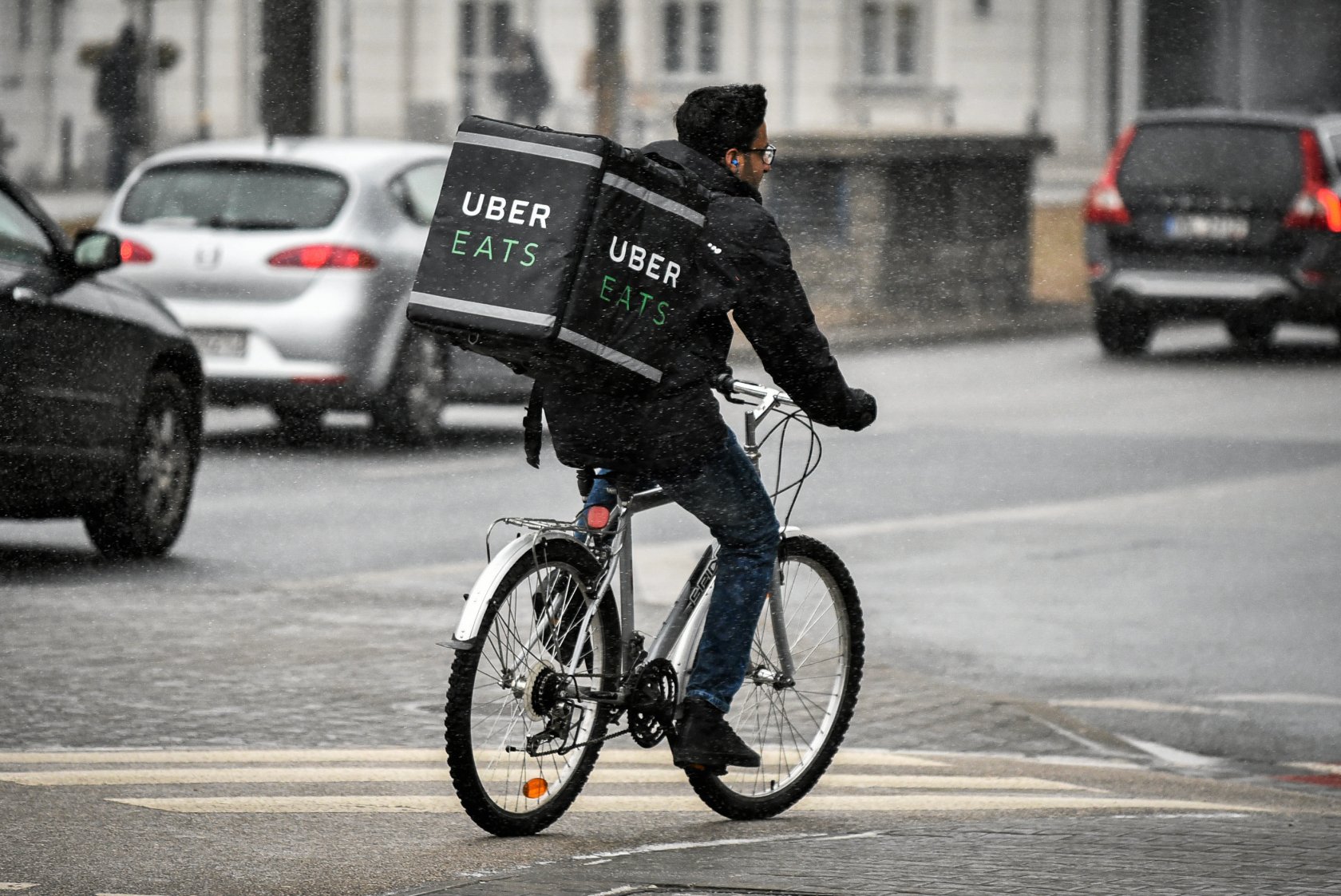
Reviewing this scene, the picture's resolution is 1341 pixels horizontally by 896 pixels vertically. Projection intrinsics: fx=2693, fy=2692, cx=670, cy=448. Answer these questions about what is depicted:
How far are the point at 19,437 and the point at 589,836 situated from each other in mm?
4325

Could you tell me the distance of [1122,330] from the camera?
21.1 metres

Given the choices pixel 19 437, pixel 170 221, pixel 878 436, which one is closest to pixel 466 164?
pixel 19 437

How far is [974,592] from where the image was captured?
990cm

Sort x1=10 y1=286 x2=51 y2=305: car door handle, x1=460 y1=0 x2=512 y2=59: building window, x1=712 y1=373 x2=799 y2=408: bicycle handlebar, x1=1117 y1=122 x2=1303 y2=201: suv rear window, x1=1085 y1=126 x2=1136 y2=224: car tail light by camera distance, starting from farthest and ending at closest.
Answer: x1=460 y1=0 x2=512 y2=59: building window, x1=1085 y1=126 x2=1136 y2=224: car tail light, x1=1117 y1=122 x2=1303 y2=201: suv rear window, x1=10 y1=286 x2=51 y2=305: car door handle, x1=712 y1=373 x2=799 y2=408: bicycle handlebar

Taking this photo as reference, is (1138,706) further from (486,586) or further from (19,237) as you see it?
(19,237)

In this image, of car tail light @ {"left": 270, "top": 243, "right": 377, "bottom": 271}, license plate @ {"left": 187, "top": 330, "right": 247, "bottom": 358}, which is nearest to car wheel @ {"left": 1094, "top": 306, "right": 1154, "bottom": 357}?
car tail light @ {"left": 270, "top": 243, "right": 377, "bottom": 271}

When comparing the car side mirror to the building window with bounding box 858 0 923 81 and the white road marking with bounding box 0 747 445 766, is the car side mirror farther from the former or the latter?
the building window with bounding box 858 0 923 81

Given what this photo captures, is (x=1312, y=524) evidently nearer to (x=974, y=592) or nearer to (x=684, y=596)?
(x=974, y=592)

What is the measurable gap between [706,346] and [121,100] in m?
27.0

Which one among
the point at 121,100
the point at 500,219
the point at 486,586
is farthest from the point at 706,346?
the point at 121,100

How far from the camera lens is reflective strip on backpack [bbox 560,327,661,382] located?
5219 mm

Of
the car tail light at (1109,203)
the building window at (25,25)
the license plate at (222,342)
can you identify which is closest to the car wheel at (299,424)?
the license plate at (222,342)

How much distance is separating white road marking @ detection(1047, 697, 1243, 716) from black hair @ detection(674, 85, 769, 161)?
2850 mm

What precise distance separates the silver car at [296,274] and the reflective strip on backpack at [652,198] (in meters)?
8.36
